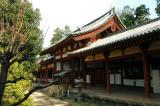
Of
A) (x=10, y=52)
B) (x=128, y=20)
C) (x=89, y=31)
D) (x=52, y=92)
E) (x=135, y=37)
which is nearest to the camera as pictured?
(x=10, y=52)

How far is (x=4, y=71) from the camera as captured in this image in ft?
17.7

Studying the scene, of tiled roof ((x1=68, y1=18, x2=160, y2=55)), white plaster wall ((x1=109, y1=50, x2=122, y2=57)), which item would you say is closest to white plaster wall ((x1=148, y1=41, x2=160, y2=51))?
tiled roof ((x1=68, y1=18, x2=160, y2=55))

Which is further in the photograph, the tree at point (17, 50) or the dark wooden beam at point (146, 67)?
the dark wooden beam at point (146, 67)

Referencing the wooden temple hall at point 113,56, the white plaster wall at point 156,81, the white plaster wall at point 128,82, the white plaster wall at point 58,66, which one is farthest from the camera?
the white plaster wall at point 58,66

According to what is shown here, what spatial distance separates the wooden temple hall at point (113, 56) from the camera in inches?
527

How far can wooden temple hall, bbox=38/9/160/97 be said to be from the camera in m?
13.4

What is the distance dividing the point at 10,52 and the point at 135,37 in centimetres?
825

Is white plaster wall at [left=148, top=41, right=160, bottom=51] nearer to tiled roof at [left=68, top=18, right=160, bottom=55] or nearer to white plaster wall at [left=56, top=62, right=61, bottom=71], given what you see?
tiled roof at [left=68, top=18, right=160, bottom=55]

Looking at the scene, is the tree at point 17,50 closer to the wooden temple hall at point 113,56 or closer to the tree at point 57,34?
the wooden temple hall at point 113,56

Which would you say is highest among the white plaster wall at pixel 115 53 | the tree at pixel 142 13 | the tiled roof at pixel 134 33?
the tree at pixel 142 13

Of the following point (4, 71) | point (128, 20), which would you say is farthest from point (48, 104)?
point (128, 20)

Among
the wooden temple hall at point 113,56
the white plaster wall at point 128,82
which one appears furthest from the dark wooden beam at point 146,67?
the white plaster wall at point 128,82

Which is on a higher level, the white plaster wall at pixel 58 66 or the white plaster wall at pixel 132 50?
the white plaster wall at pixel 132 50

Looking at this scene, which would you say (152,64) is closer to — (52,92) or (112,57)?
(112,57)
